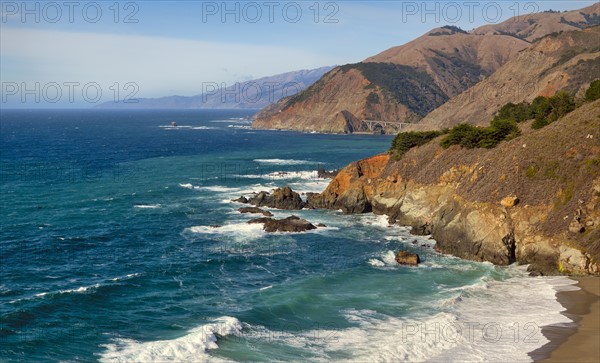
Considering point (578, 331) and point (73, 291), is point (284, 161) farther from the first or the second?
point (578, 331)

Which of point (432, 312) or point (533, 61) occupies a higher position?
point (533, 61)

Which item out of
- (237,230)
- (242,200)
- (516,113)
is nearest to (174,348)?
(237,230)

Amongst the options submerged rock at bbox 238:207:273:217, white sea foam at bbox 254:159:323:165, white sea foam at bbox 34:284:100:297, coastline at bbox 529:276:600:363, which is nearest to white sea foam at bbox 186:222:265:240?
submerged rock at bbox 238:207:273:217

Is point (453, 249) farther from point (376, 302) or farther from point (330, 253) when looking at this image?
point (376, 302)

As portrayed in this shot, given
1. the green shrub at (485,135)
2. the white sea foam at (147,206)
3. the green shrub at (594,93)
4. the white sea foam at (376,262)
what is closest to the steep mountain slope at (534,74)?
the green shrub at (594,93)

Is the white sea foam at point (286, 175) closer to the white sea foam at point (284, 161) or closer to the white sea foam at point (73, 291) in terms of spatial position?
the white sea foam at point (284, 161)

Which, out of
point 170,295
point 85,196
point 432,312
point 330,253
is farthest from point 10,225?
point 432,312

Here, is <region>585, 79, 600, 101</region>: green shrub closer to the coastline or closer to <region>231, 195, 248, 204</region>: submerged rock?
the coastline
